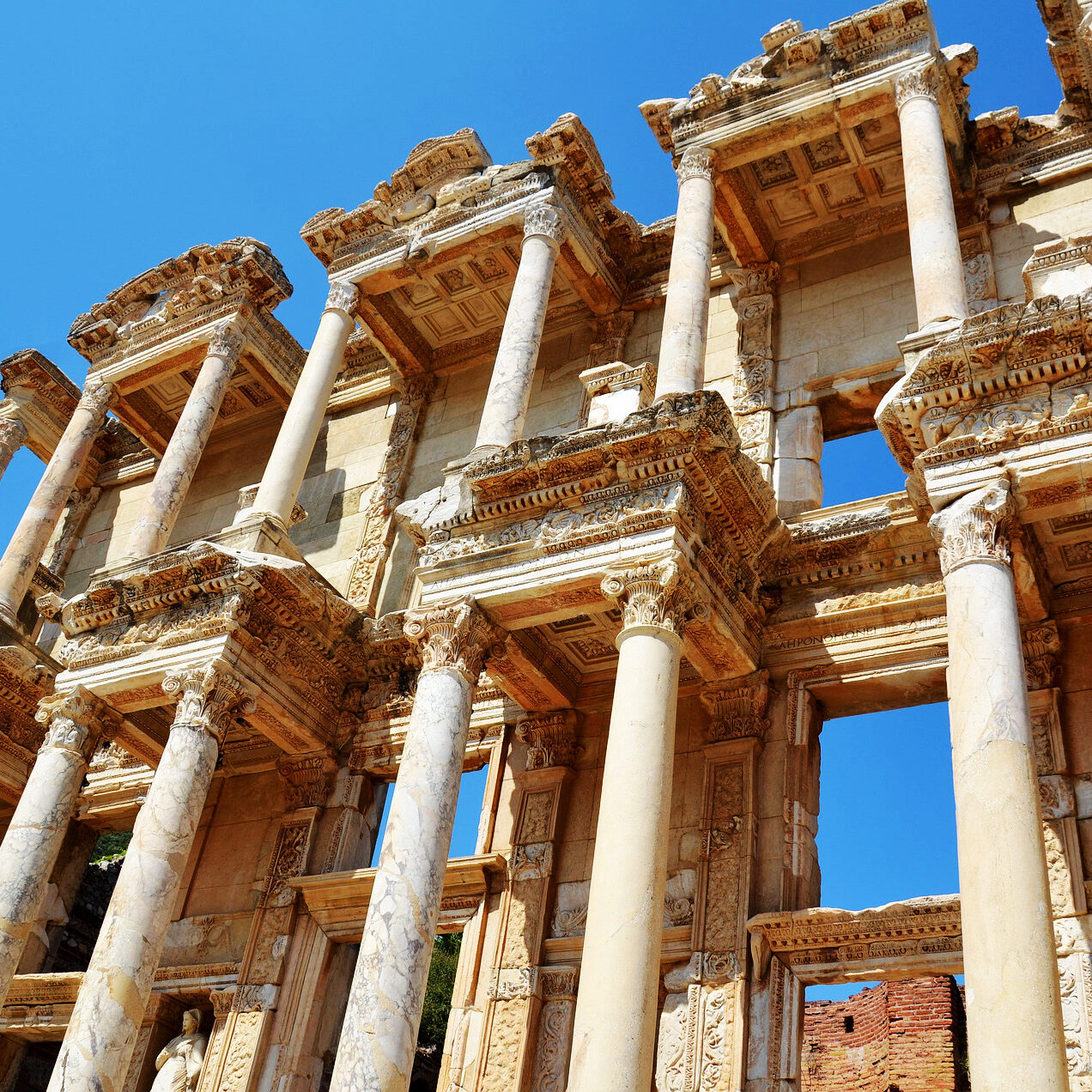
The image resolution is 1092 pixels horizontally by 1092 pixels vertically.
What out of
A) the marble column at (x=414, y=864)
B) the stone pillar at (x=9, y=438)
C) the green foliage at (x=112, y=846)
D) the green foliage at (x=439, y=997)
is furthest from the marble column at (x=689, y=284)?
the green foliage at (x=112, y=846)

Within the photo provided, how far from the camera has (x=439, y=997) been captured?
27.5 meters

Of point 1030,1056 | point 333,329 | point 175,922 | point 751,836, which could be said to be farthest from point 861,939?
point 333,329

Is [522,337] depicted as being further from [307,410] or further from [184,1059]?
[184,1059]

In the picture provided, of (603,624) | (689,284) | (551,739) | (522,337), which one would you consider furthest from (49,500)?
(689,284)

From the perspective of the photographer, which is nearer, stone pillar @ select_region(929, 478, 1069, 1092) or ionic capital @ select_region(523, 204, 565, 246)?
stone pillar @ select_region(929, 478, 1069, 1092)

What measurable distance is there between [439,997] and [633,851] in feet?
63.1

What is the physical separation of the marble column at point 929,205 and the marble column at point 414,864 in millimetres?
5365

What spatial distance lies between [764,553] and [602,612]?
1.82 meters

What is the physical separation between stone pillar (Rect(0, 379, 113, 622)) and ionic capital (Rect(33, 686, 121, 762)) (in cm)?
328

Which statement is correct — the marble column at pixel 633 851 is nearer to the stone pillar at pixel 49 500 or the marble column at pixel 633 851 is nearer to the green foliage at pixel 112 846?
the stone pillar at pixel 49 500

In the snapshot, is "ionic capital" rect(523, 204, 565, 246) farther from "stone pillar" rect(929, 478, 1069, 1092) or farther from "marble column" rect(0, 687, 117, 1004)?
"marble column" rect(0, 687, 117, 1004)

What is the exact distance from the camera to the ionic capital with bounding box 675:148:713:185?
1529 centimetres

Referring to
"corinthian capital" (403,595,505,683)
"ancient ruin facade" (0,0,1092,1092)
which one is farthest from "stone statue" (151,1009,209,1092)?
"corinthian capital" (403,595,505,683)

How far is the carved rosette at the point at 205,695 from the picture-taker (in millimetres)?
13527
